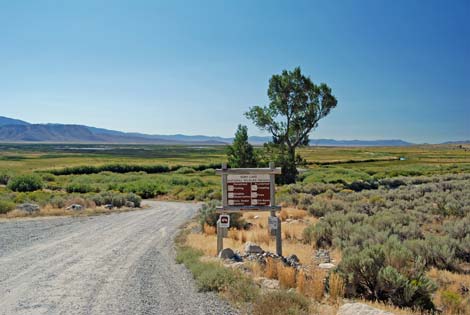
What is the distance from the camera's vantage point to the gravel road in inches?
294

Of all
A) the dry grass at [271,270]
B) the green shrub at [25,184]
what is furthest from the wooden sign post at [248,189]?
the green shrub at [25,184]

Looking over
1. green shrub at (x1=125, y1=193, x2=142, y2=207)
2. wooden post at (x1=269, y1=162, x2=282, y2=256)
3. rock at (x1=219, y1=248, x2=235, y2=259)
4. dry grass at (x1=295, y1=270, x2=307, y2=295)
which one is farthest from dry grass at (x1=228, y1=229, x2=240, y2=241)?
green shrub at (x1=125, y1=193, x2=142, y2=207)

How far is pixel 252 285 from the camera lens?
325 inches

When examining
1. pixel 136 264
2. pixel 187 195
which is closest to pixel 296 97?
pixel 187 195

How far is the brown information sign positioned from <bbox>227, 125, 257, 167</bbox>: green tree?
3311 centimetres

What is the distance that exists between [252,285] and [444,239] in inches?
300

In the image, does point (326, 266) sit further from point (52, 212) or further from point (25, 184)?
point (25, 184)

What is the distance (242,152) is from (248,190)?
33.6m

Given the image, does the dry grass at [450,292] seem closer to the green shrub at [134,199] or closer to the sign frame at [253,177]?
the sign frame at [253,177]

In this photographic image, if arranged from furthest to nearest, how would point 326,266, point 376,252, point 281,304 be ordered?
1. point 326,266
2. point 376,252
3. point 281,304

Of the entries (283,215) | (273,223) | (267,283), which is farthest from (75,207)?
(267,283)

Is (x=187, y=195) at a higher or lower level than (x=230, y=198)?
lower

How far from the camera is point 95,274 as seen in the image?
32.0 feet

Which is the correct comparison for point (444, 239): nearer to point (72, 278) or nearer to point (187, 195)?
point (72, 278)
